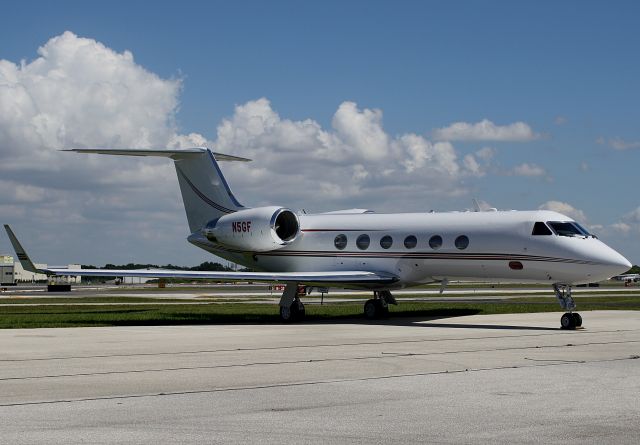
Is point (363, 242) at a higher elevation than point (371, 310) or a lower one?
higher

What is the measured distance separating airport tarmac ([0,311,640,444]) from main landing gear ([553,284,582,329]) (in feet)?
9.12

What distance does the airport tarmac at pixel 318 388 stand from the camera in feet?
28.9

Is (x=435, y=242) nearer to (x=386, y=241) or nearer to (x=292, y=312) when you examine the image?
(x=386, y=241)

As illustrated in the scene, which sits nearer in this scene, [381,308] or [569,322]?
[569,322]

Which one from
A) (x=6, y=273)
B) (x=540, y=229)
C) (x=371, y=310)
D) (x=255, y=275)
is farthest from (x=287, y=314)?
(x=6, y=273)

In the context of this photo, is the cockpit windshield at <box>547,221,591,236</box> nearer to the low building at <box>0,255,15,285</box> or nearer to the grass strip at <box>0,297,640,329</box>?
the grass strip at <box>0,297,640,329</box>

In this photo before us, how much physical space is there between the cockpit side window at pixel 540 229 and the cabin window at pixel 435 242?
3158 mm

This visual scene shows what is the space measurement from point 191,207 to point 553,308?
15643 millimetres

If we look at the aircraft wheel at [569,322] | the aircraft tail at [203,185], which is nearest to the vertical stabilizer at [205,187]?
the aircraft tail at [203,185]

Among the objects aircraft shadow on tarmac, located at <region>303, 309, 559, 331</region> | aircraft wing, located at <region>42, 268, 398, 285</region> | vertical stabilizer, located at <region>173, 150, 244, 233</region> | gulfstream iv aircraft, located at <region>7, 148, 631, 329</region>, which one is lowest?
aircraft shadow on tarmac, located at <region>303, 309, 559, 331</region>

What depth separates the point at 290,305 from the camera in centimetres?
2956

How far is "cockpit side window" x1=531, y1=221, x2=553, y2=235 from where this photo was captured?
86.3ft

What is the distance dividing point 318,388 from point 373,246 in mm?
18534

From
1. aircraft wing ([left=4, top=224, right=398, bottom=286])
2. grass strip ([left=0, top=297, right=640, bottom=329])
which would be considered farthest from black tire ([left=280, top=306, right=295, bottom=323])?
aircraft wing ([left=4, top=224, right=398, bottom=286])
